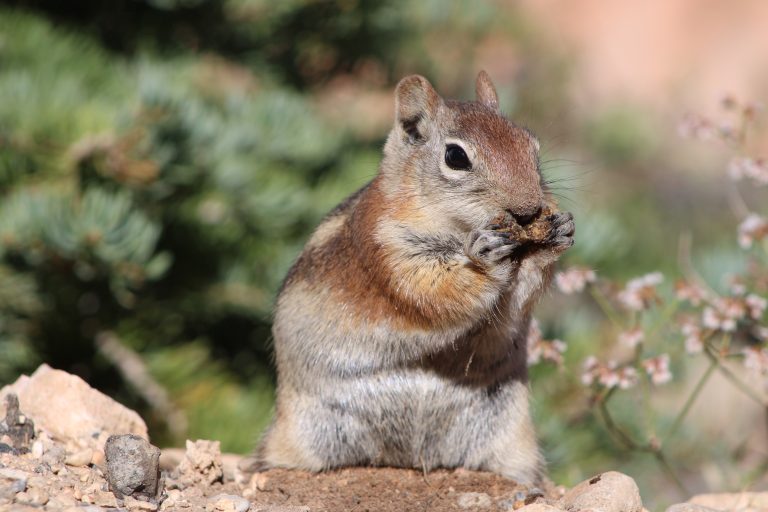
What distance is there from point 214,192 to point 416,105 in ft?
5.09

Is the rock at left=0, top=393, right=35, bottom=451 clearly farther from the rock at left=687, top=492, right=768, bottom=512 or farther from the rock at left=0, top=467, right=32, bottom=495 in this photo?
the rock at left=687, top=492, right=768, bottom=512

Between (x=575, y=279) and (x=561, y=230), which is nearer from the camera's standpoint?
(x=561, y=230)

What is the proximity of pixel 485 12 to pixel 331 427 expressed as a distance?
401cm

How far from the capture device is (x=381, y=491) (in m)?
3.01

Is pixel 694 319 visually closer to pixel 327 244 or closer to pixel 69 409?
pixel 327 244

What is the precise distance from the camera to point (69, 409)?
2.93 meters

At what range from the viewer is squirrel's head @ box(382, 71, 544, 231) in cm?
302

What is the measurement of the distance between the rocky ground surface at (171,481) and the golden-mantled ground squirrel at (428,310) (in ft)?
0.42

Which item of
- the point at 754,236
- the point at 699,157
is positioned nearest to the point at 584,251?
the point at 754,236

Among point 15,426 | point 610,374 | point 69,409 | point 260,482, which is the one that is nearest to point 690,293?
point 610,374

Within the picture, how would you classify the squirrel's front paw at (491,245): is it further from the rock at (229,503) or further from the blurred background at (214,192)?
the rock at (229,503)

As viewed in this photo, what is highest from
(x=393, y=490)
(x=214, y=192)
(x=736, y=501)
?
(x=214, y=192)

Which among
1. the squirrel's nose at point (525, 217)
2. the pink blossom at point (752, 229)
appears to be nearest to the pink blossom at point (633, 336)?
the pink blossom at point (752, 229)

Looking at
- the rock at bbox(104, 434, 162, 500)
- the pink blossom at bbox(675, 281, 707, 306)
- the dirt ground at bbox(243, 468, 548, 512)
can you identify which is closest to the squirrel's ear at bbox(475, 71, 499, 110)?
the pink blossom at bbox(675, 281, 707, 306)
